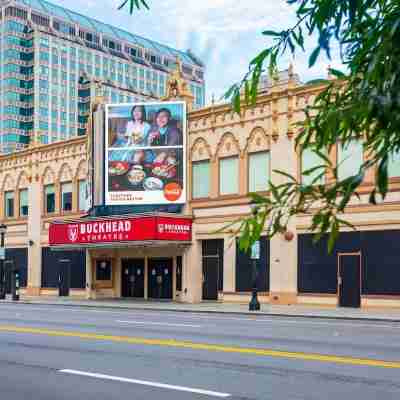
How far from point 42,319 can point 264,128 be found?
1449 centimetres

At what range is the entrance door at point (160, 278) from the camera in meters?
38.5

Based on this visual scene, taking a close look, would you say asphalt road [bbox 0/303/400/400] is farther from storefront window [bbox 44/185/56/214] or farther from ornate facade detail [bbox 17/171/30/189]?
ornate facade detail [bbox 17/171/30/189]

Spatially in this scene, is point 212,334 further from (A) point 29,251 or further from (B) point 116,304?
(A) point 29,251

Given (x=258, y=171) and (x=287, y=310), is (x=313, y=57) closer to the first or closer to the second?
(x=287, y=310)

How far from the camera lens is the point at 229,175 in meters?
35.8

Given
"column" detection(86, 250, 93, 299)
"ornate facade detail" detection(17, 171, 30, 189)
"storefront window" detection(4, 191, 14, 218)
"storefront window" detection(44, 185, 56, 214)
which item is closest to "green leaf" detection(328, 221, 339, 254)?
"column" detection(86, 250, 93, 299)

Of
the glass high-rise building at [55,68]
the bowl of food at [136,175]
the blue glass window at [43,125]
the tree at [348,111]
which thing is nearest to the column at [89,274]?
the bowl of food at [136,175]

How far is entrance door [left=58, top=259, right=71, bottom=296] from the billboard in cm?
746

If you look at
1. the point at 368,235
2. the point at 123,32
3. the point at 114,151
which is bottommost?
the point at 368,235

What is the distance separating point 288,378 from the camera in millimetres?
11031

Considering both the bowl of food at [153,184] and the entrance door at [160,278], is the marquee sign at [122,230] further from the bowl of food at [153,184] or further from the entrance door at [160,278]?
the entrance door at [160,278]

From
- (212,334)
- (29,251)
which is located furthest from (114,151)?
(212,334)

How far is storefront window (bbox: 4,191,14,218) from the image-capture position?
49469 millimetres

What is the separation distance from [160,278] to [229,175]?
7061 millimetres
